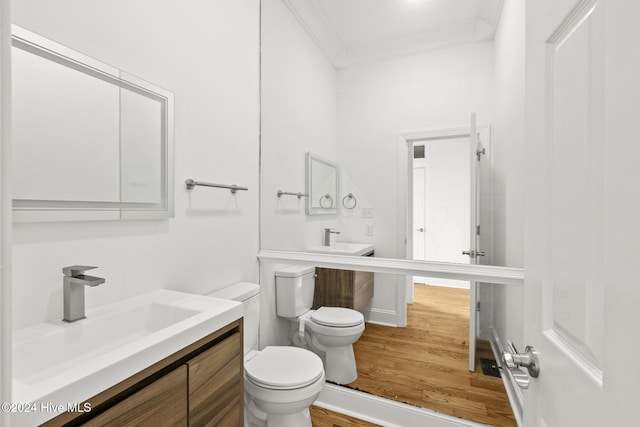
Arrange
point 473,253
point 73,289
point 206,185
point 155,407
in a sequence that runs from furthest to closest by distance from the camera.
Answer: point 473,253 < point 206,185 < point 73,289 < point 155,407

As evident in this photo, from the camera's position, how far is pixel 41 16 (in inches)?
37.9

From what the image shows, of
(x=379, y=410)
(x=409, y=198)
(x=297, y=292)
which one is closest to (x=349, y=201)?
(x=409, y=198)

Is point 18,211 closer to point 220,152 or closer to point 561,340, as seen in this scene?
point 220,152


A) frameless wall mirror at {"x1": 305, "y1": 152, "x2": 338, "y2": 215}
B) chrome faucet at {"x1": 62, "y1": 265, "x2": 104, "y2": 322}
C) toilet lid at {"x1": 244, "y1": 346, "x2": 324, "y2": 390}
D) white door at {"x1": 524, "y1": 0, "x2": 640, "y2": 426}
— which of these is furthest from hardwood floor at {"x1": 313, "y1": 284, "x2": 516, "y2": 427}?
chrome faucet at {"x1": 62, "y1": 265, "x2": 104, "y2": 322}

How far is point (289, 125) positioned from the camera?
2.17 metres

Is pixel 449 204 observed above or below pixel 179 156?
below

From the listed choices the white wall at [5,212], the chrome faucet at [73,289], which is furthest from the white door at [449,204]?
the white wall at [5,212]

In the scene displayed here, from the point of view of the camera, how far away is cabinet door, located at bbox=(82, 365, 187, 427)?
0.74 metres

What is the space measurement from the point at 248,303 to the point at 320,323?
0.50 metres

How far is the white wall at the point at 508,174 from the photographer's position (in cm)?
146

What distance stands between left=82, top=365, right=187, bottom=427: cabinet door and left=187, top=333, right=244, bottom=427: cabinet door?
0.04m

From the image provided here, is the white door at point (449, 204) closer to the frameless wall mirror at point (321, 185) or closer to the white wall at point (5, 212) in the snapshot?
the frameless wall mirror at point (321, 185)

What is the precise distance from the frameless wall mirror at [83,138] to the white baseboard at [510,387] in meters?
1.86

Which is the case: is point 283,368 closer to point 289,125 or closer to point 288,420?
point 288,420
